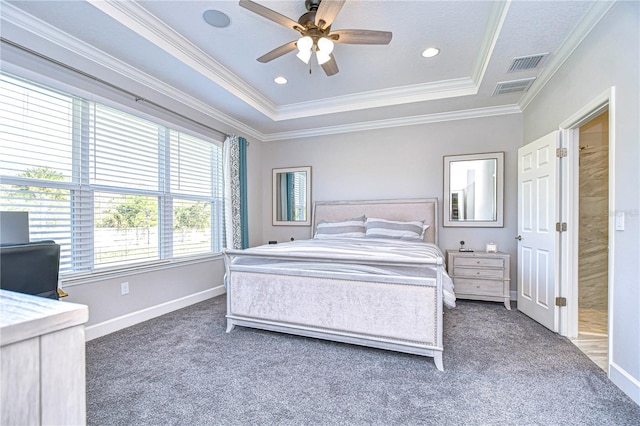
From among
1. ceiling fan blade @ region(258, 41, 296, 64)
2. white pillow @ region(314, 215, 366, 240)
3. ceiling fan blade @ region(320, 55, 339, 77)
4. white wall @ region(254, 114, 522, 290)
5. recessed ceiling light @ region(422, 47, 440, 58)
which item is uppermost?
recessed ceiling light @ region(422, 47, 440, 58)

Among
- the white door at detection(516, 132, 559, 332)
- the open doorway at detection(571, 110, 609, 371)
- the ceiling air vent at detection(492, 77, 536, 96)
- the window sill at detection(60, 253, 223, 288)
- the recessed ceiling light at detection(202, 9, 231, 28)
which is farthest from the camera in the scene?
the open doorway at detection(571, 110, 609, 371)

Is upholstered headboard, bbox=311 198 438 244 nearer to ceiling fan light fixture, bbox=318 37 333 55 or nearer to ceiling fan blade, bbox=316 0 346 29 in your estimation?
ceiling fan light fixture, bbox=318 37 333 55

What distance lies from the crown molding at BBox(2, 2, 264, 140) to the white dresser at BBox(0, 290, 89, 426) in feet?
9.57

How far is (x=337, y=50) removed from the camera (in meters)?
3.00

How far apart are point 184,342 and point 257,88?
310 centimetres

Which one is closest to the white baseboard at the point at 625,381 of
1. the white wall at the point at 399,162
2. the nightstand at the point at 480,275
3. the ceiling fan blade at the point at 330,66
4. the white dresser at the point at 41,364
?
the nightstand at the point at 480,275

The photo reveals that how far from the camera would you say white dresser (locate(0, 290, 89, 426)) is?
15.7 inches

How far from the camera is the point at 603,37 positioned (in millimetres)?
2188

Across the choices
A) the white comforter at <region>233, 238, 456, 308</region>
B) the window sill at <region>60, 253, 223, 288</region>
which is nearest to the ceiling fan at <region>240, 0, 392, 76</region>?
the white comforter at <region>233, 238, 456, 308</region>

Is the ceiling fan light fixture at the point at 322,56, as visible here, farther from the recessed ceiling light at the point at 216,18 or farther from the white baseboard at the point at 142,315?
the white baseboard at the point at 142,315

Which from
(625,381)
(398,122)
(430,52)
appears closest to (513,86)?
(430,52)

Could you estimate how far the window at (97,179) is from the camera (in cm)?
233

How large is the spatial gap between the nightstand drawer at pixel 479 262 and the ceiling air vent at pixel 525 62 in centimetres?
223

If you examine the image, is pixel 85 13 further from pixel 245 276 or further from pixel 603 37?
pixel 603 37
